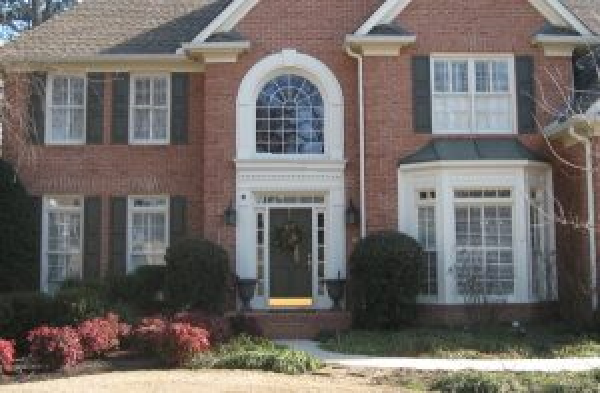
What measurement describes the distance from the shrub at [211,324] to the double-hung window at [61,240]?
601 cm

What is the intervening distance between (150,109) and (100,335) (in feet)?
26.1

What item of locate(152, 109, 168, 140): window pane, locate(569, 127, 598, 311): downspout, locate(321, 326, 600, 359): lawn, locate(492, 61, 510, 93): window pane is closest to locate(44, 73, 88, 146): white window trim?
locate(152, 109, 168, 140): window pane

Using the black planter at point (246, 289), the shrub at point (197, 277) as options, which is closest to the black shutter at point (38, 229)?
the shrub at point (197, 277)

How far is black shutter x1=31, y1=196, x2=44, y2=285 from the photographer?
1945 cm

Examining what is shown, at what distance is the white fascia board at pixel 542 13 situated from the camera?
1833 centimetres

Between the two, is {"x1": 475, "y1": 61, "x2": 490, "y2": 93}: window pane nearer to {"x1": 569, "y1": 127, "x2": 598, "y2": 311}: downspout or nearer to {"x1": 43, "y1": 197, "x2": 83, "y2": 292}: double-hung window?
{"x1": 569, "y1": 127, "x2": 598, "y2": 311}: downspout

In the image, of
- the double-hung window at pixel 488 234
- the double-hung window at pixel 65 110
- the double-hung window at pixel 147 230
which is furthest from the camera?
the double-hung window at pixel 65 110

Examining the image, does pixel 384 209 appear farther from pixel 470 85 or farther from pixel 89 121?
pixel 89 121

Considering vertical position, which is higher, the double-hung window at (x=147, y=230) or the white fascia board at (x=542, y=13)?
the white fascia board at (x=542, y=13)

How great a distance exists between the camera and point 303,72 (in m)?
19.1

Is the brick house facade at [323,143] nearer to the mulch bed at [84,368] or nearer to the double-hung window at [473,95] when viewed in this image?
the double-hung window at [473,95]

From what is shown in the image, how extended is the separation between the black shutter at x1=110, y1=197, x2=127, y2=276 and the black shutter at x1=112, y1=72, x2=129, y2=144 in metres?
1.45

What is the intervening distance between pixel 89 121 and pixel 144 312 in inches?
190

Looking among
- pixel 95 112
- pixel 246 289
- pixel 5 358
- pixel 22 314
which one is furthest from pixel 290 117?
pixel 5 358
